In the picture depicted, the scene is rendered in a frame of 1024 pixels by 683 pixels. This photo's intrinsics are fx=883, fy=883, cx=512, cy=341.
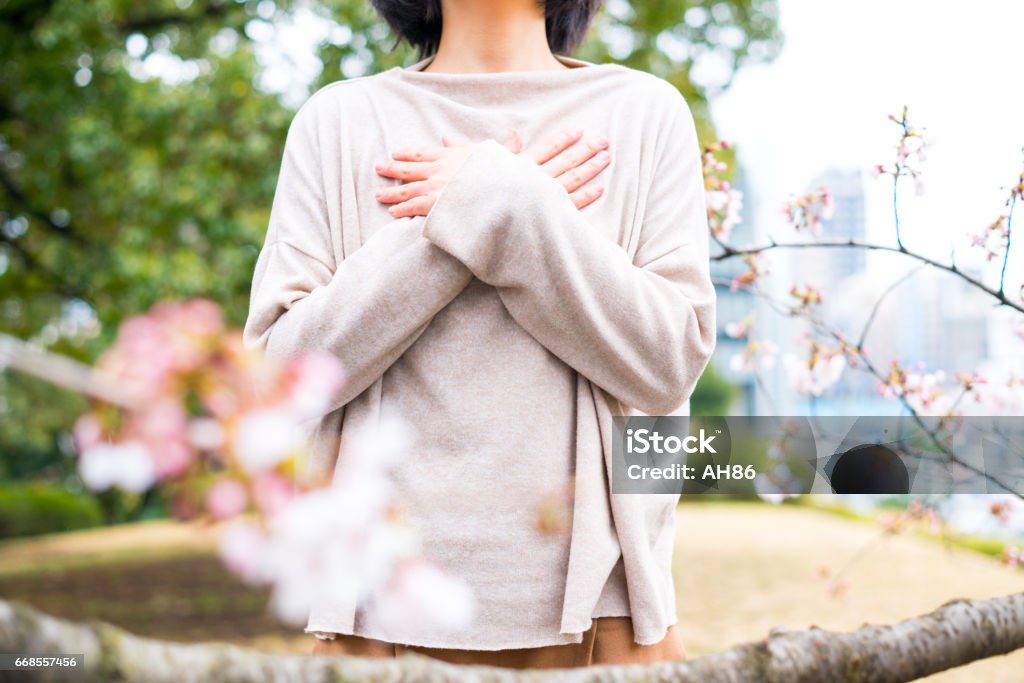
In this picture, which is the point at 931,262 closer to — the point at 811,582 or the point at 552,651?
the point at 552,651

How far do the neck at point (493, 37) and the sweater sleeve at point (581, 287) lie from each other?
11.1 inches

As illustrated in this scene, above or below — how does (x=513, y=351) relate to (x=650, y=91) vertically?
below

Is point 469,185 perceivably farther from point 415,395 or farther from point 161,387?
point 161,387

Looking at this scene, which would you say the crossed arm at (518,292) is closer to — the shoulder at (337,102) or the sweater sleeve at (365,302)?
the sweater sleeve at (365,302)

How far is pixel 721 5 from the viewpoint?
23.0 feet

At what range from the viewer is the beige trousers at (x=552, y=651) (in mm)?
1034

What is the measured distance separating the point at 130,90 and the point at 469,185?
5.43 meters

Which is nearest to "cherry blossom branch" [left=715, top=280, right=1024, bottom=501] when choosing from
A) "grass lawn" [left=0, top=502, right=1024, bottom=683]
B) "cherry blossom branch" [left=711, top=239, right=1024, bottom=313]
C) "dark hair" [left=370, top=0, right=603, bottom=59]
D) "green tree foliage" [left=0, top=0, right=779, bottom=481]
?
"cherry blossom branch" [left=711, top=239, right=1024, bottom=313]

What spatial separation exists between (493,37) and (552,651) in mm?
814

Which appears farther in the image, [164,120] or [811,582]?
[811,582]

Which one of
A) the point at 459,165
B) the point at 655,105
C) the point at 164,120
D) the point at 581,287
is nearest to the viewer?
the point at 581,287

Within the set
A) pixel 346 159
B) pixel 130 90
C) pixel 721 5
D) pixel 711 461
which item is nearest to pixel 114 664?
pixel 346 159

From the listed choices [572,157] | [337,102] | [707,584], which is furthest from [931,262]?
[707,584]

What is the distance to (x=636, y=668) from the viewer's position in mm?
606
